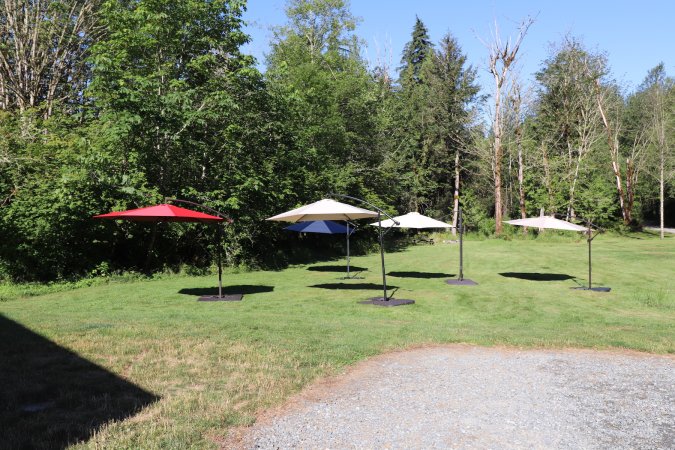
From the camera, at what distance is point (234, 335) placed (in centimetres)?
705

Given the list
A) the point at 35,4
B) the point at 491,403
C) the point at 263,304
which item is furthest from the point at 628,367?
the point at 35,4

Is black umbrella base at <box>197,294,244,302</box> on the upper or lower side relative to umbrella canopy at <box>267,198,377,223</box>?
lower

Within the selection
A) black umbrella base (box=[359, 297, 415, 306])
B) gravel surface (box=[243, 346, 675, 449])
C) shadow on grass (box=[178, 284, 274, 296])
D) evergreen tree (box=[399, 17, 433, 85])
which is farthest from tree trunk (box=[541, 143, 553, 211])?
gravel surface (box=[243, 346, 675, 449])

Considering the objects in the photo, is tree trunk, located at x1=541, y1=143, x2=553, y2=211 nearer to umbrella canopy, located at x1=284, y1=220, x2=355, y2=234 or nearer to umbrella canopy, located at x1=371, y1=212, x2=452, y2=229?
umbrella canopy, located at x1=284, y1=220, x2=355, y2=234

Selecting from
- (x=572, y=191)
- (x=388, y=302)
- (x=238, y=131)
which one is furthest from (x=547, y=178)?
(x=388, y=302)

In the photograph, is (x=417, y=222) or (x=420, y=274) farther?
(x=420, y=274)

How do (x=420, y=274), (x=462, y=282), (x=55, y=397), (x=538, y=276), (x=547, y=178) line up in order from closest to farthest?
1. (x=55, y=397)
2. (x=462, y=282)
3. (x=538, y=276)
4. (x=420, y=274)
5. (x=547, y=178)

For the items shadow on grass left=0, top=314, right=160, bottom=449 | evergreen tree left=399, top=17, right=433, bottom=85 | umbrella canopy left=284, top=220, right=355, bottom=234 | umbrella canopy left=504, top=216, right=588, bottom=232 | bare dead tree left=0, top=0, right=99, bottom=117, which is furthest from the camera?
evergreen tree left=399, top=17, right=433, bottom=85

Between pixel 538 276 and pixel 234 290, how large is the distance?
32.6 ft

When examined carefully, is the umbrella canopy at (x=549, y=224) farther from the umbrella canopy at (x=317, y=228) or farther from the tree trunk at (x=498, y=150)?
the tree trunk at (x=498, y=150)

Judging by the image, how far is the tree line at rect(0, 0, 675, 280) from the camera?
14.6 meters

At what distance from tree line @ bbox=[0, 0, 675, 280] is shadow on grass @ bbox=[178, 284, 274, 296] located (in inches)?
148

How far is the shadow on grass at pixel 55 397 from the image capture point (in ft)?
11.7

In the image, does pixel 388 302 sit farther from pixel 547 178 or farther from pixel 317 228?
pixel 547 178
